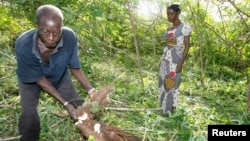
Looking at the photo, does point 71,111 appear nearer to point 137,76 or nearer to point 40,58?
point 40,58

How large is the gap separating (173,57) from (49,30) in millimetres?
1920

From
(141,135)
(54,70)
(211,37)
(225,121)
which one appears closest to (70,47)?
A: (54,70)

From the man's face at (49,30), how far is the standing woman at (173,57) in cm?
173

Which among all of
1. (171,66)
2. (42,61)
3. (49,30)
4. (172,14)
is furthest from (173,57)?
(49,30)

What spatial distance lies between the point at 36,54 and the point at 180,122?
1727 mm

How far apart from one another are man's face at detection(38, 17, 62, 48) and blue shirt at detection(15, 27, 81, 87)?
0.15 meters

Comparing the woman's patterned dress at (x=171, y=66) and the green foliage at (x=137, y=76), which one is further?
the woman's patterned dress at (x=171, y=66)

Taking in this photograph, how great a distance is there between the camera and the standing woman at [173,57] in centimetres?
356

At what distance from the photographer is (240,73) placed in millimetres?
5902

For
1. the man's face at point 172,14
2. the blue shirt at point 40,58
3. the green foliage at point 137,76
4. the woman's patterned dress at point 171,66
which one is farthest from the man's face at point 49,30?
the woman's patterned dress at point 171,66

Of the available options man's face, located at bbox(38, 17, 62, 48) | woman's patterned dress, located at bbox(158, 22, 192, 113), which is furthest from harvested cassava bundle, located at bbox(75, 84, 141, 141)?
woman's patterned dress, located at bbox(158, 22, 192, 113)

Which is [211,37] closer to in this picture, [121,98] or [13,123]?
[121,98]

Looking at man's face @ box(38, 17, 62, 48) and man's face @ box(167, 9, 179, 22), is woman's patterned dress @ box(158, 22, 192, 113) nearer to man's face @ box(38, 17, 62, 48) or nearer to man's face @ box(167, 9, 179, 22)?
man's face @ box(167, 9, 179, 22)

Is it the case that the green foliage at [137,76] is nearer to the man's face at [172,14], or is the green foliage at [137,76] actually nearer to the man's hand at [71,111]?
the man's hand at [71,111]
